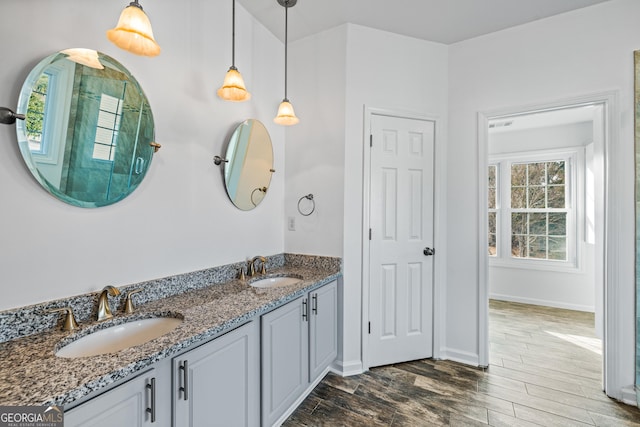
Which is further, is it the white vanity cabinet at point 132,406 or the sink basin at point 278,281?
the sink basin at point 278,281

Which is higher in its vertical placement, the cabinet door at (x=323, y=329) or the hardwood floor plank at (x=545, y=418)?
the cabinet door at (x=323, y=329)

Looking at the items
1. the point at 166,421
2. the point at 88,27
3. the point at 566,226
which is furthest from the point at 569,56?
the point at 166,421

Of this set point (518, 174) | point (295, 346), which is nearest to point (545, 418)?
point (295, 346)

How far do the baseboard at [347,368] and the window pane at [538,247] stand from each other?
3.47m

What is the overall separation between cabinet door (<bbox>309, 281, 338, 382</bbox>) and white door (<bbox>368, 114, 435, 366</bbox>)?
0.35 m

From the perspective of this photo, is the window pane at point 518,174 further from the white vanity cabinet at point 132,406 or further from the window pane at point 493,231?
the white vanity cabinet at point 132,406

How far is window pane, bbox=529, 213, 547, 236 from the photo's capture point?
4.26 meters

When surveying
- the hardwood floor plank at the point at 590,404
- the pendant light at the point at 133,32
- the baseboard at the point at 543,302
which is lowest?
the hardwood floor plank at the point at 590,404

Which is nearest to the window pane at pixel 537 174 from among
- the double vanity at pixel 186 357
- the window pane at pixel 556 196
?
the window pane at pixel 556 196

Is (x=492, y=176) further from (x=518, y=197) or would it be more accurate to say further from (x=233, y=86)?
(x=233, y=86)

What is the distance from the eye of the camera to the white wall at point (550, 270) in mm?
3928

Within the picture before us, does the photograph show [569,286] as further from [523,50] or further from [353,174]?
[353,174]

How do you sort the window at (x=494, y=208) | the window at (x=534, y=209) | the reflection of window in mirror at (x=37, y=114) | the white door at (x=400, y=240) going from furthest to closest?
the window at (x=494, y=208) → the window at (x=534, y=209) → the white door at (x=400, y=240) → the reflection of window in mirror at (x=37, y=114)

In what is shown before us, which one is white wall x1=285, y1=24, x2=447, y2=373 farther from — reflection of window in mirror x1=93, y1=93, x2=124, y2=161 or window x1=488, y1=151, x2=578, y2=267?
window x1=488, y1=151, x2=578, y2=267
